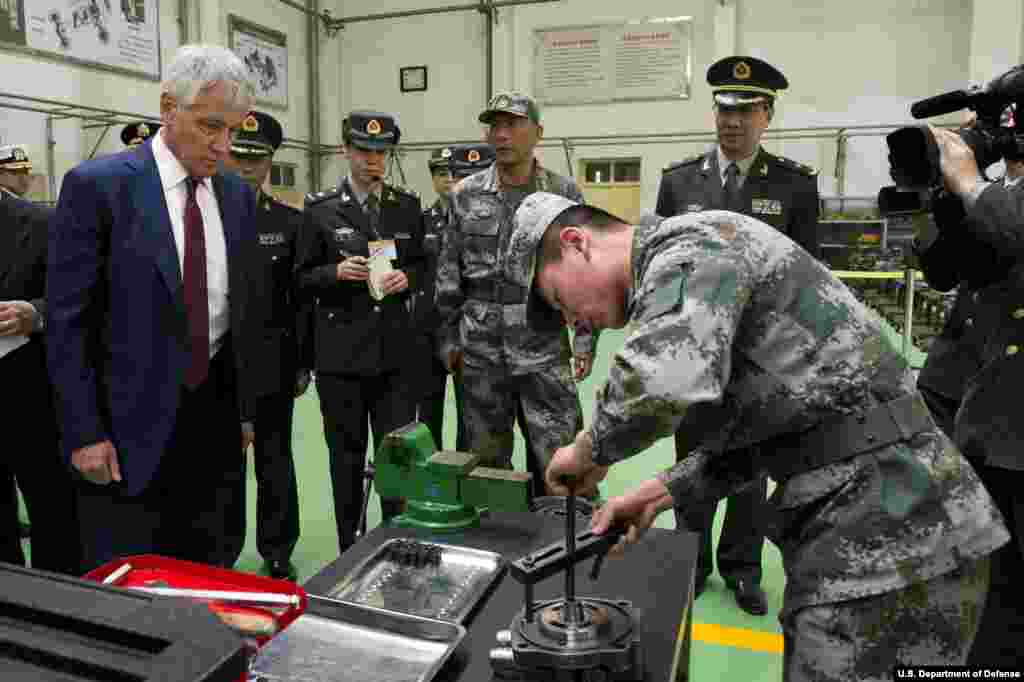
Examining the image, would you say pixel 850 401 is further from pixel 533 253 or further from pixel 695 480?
pixel 533 253

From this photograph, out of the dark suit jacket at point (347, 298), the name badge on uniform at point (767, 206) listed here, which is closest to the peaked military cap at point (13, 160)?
the dark suit jacket at point (347, 298)

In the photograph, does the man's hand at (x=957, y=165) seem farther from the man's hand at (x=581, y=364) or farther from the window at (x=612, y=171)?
the window at (x=612, y=171)

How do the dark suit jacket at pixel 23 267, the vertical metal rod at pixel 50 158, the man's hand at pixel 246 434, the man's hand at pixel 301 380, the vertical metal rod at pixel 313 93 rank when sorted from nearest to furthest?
the man's hand at pixel 246 434
the dark suit jacket at pixel 23 267
the man's hand at pixel 301 380
the vertical metal rod at pixel 50 158
the vertical metal rod at pixel 313 93

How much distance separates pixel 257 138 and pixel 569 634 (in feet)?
8.05

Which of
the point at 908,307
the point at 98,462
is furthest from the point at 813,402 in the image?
the point at 908,307

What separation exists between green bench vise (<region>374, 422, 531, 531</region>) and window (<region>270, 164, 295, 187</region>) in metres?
9.84

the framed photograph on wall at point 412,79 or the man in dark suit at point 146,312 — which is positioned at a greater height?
the framed photograph on wall at point 412,79

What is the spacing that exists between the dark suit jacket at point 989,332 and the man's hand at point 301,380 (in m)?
2.17

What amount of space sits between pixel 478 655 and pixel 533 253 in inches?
22.5

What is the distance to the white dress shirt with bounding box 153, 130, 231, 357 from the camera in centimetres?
167

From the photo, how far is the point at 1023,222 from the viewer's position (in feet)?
4.79

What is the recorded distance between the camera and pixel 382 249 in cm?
275

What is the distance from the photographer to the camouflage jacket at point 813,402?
1.01 meters

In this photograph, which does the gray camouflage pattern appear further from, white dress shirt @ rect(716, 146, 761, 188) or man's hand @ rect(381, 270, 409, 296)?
white dress shirt @ rect(716, 146, 761, 188)
